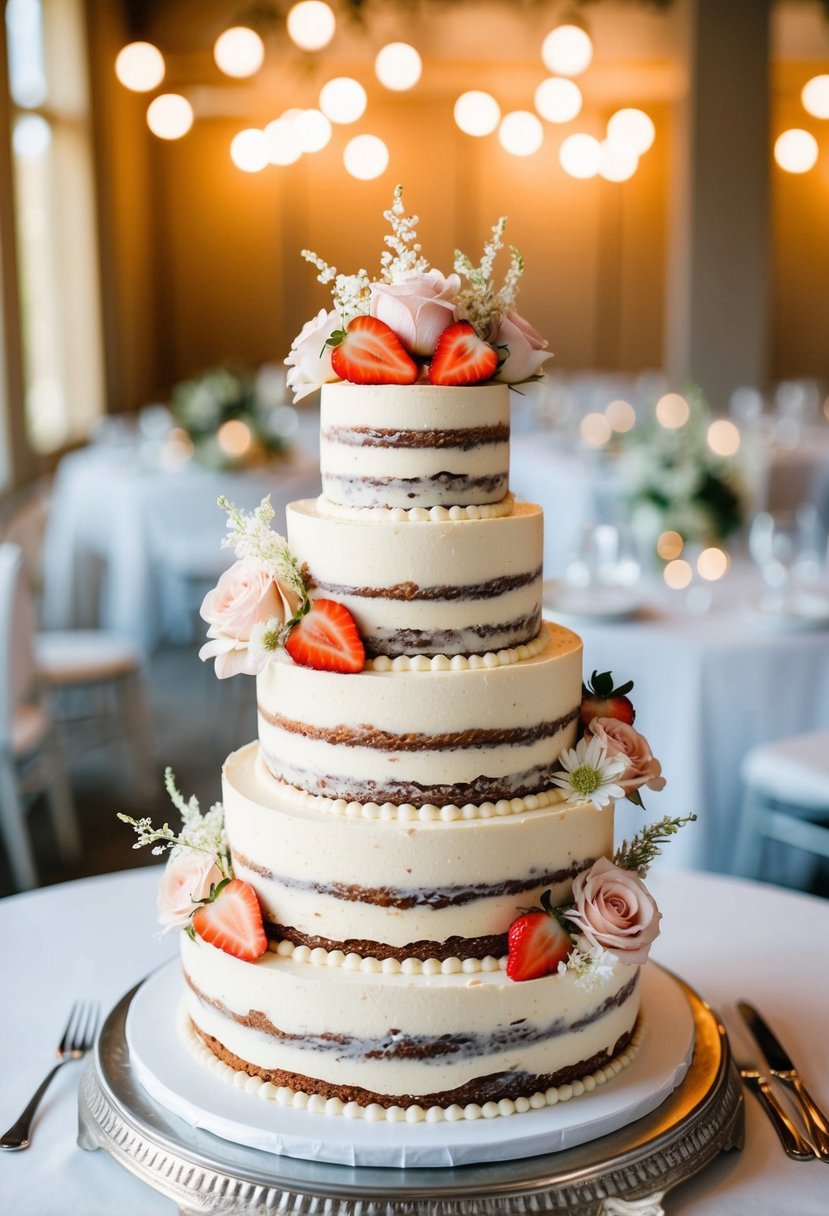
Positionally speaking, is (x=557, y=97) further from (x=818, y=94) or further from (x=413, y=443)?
(x=413, y=443)

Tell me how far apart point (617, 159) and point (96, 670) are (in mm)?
8633

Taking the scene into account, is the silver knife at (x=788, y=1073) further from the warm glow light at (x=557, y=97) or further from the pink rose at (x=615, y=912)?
the warm glow light at (x=557, y=97)

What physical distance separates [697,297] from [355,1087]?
9.62 m

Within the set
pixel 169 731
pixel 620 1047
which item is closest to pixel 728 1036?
pixel 620 1047

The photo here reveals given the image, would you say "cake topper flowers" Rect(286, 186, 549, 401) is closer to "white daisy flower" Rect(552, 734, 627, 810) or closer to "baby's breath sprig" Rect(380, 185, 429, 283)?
"baby's breath sprig" Rect(380, 185, 429, 283)

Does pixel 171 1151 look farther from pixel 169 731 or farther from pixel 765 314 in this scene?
pixel 765 314

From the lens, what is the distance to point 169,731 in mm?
6754

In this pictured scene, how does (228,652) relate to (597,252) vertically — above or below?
below

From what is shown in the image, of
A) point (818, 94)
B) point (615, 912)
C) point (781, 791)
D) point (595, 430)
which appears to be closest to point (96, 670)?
point (781, 791)

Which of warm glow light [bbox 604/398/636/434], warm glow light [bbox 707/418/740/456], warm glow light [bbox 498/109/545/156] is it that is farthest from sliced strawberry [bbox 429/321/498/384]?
warm glow light [bbox 498/109/545/156]

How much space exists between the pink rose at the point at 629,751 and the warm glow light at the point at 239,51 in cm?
732

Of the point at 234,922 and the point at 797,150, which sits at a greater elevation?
the point at 797,150

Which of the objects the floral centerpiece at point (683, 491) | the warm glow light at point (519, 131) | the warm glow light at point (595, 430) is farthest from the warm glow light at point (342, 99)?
the floral centerpiece at point (683, 491)

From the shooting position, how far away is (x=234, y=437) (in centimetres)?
734
